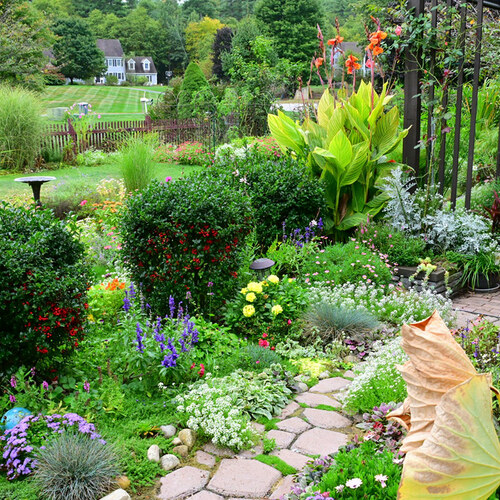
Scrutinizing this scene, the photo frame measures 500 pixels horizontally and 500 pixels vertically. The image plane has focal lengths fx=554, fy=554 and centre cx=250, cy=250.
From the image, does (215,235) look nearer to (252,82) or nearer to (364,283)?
(364,283)

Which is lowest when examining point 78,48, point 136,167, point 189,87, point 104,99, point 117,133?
point 136,167

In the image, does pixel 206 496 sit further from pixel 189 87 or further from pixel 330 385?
pixel 189 87

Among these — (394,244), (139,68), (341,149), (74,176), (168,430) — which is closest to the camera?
(168,430)

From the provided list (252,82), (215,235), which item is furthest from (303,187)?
(252,82)

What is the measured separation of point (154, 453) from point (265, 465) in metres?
0.54

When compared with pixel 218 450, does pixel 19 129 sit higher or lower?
higher

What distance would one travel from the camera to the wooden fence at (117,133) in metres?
14.1

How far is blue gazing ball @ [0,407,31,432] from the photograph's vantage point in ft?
8.98

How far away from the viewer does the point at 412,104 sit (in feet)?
19.5

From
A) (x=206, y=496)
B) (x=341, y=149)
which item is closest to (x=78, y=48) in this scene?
(x=341, y=149)

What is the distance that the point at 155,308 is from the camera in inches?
163

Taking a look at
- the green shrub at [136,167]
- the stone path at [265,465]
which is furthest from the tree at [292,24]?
the stone path at [265,465]

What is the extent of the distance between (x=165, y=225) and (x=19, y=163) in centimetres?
983

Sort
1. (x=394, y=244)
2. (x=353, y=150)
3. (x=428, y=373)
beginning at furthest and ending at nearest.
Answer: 1. (x=353, y=150)
2. (x=394, y=244)
3. (x=428, y=373)
